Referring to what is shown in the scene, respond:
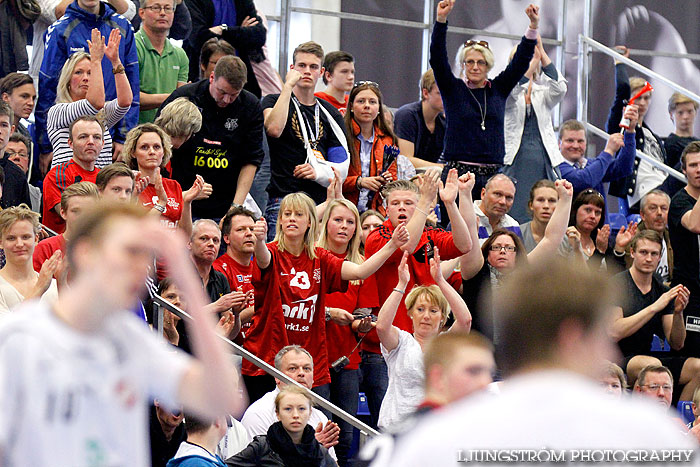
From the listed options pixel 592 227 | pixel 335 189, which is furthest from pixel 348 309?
pixel 592 227

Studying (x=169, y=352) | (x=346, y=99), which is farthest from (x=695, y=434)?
(x=169, y=352)

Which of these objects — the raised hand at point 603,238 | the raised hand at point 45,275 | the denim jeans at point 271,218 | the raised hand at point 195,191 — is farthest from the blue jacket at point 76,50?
the raised hand at point 603,238

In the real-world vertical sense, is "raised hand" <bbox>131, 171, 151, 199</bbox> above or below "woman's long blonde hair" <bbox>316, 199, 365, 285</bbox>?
above

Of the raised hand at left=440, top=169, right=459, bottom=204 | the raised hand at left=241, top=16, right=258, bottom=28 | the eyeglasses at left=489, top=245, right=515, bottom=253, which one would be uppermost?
the raised hand at left=241, top=16, right=258, bottom=28

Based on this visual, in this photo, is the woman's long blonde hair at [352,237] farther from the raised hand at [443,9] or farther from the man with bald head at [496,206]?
the raised hand at [443,9]

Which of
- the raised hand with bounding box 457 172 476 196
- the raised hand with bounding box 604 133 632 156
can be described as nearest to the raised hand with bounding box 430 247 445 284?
the raised hand with bounding box 457 172 476 196

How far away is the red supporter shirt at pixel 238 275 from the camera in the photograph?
758cm

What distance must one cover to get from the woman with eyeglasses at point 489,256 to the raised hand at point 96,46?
278 centimetres

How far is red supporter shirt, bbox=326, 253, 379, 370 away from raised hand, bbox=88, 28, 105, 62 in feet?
7.48

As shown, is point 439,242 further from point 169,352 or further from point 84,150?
point 169,352

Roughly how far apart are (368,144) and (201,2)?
6.62ft

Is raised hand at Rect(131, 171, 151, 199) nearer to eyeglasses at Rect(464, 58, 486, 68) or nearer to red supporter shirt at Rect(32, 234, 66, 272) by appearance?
red supporter shirt at Rect(32, 234, 66, 272)

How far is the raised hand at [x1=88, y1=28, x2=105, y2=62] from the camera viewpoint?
8172 mm

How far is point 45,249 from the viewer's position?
21.8ft
